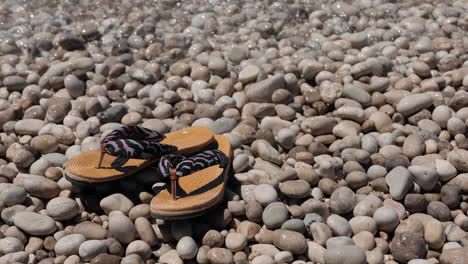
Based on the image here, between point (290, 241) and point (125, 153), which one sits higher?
point (125, 153)

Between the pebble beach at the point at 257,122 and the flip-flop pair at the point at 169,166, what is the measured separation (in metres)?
0.11

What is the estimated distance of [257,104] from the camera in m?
3.32

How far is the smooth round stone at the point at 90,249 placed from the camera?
226 centimetres

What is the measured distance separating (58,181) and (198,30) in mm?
2147

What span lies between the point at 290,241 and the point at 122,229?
0.79m

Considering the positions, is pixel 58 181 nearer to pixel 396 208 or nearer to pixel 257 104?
pixel 257 104

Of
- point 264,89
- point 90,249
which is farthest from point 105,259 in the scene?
point 264,89

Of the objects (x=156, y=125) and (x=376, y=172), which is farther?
(x=156, y=125)

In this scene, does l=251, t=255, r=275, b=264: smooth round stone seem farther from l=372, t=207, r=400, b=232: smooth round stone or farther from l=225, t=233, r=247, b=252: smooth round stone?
l=372, t=207, r=400, b=232: smooth round stone

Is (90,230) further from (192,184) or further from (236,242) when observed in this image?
(236,242)

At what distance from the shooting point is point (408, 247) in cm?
228

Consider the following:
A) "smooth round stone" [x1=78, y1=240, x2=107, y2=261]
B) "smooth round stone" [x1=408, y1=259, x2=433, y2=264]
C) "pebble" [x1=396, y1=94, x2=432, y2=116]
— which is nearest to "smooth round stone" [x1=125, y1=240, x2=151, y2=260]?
"smooth round stone" [x1=78, y1=240, x2=107, y2=261]

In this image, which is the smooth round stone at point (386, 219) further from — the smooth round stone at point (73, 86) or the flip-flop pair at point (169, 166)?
the smooth round stone at point (73, 86)

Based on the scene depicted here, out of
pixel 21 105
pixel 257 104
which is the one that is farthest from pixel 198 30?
pixel 21 105
